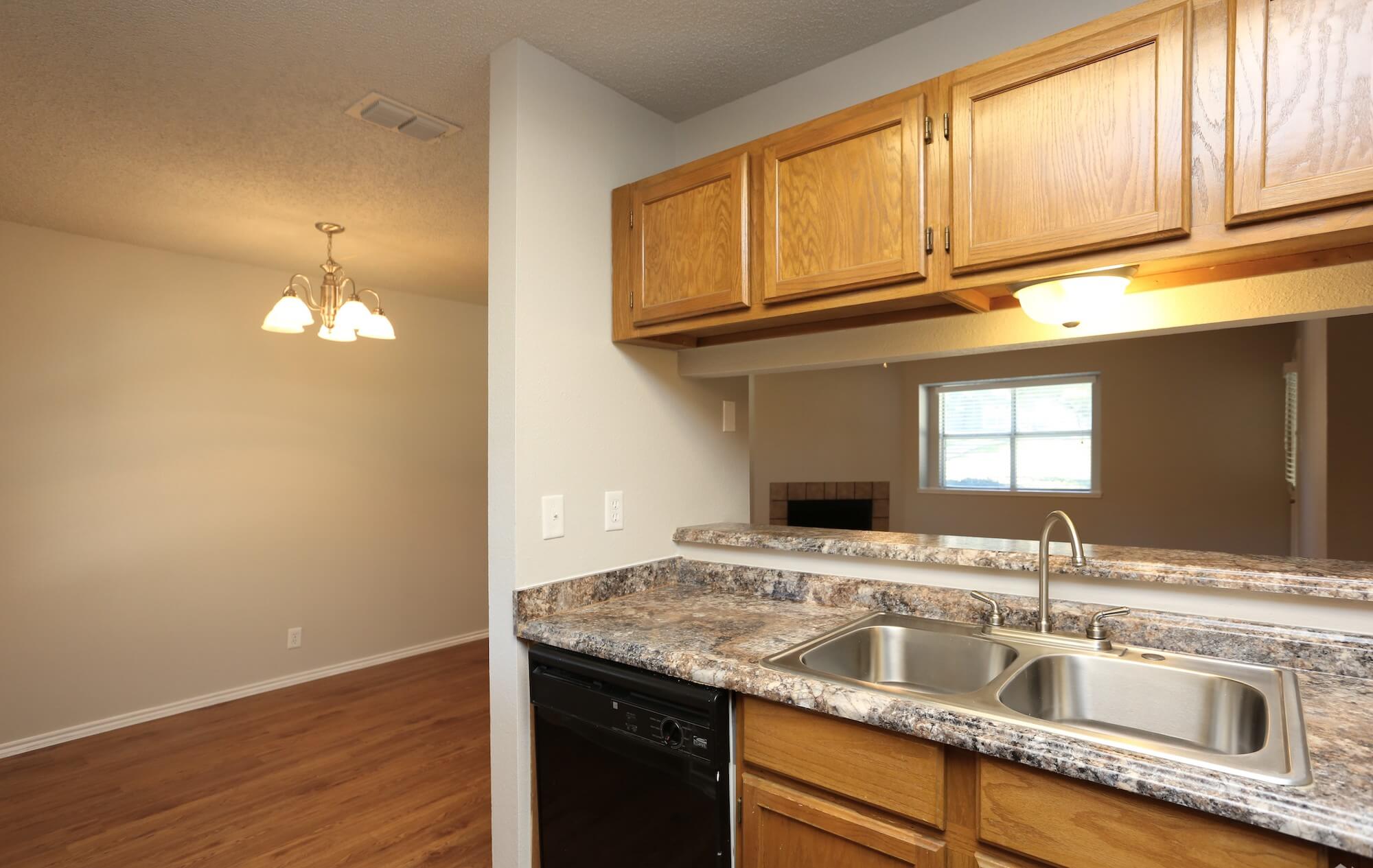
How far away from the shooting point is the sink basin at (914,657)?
1.55 m

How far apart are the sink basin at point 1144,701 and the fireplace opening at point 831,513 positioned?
4.23m

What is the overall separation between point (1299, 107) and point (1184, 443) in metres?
4.91

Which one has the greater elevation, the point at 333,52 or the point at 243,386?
the point at 333,52

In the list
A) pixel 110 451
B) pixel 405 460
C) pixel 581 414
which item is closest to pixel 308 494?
pixel 405 460

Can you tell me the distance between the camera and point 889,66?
1896 mm

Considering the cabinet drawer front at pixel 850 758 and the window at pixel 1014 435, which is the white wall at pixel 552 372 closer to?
the cabinet drawer front at pixel 850 758

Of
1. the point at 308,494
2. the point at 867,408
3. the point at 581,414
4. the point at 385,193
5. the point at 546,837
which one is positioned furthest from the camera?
the point at 867,408

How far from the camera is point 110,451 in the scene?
3.46m

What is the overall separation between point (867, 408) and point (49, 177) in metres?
5.46

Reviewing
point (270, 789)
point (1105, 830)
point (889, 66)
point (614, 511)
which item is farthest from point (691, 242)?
point (270, 789)

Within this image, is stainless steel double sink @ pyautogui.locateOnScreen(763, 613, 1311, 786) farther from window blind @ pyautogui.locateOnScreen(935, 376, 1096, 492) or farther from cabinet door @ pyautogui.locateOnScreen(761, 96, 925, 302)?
window blind @ pyautogui.locateOnScreen(935, 376, 1096, 492)

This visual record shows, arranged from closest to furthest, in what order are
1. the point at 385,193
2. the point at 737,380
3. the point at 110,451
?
the point at 737,380, the point at 385,193, the point at 110,451

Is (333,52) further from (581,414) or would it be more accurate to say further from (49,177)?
(49,177)

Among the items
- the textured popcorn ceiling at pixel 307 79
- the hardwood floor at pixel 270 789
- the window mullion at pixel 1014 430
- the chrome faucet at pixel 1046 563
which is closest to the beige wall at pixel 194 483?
the hardwood floor at pixel 270 789
